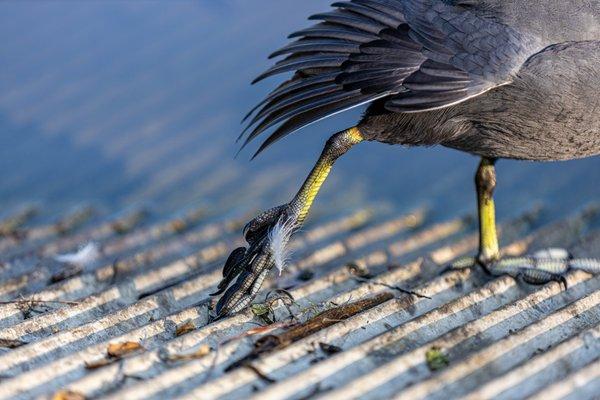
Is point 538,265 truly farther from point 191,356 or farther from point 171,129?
point 171,129

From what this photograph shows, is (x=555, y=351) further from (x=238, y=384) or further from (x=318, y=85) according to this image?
(x=318, y=85)

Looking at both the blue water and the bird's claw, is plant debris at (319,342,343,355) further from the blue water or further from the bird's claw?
the blue water

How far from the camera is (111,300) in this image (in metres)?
4.20

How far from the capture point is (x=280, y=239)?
4.30m

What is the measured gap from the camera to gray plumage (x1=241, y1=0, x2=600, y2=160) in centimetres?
407

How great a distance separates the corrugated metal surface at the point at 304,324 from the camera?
122 inches

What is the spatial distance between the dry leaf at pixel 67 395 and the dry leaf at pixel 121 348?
403 millimetres

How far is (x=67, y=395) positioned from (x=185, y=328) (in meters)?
0.89

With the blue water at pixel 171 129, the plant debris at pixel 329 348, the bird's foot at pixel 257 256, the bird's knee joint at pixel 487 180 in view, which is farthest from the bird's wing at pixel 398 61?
the blue water at pixel 171 129

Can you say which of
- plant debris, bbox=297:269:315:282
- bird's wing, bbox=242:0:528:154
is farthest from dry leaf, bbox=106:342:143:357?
plant debris, bbox=297:269:315:282

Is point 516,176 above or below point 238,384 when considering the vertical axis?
above

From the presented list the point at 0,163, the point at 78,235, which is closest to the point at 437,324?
the point at 78,235

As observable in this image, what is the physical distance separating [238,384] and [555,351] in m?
1.10

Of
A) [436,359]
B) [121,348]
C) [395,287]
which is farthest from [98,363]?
[395,287]
